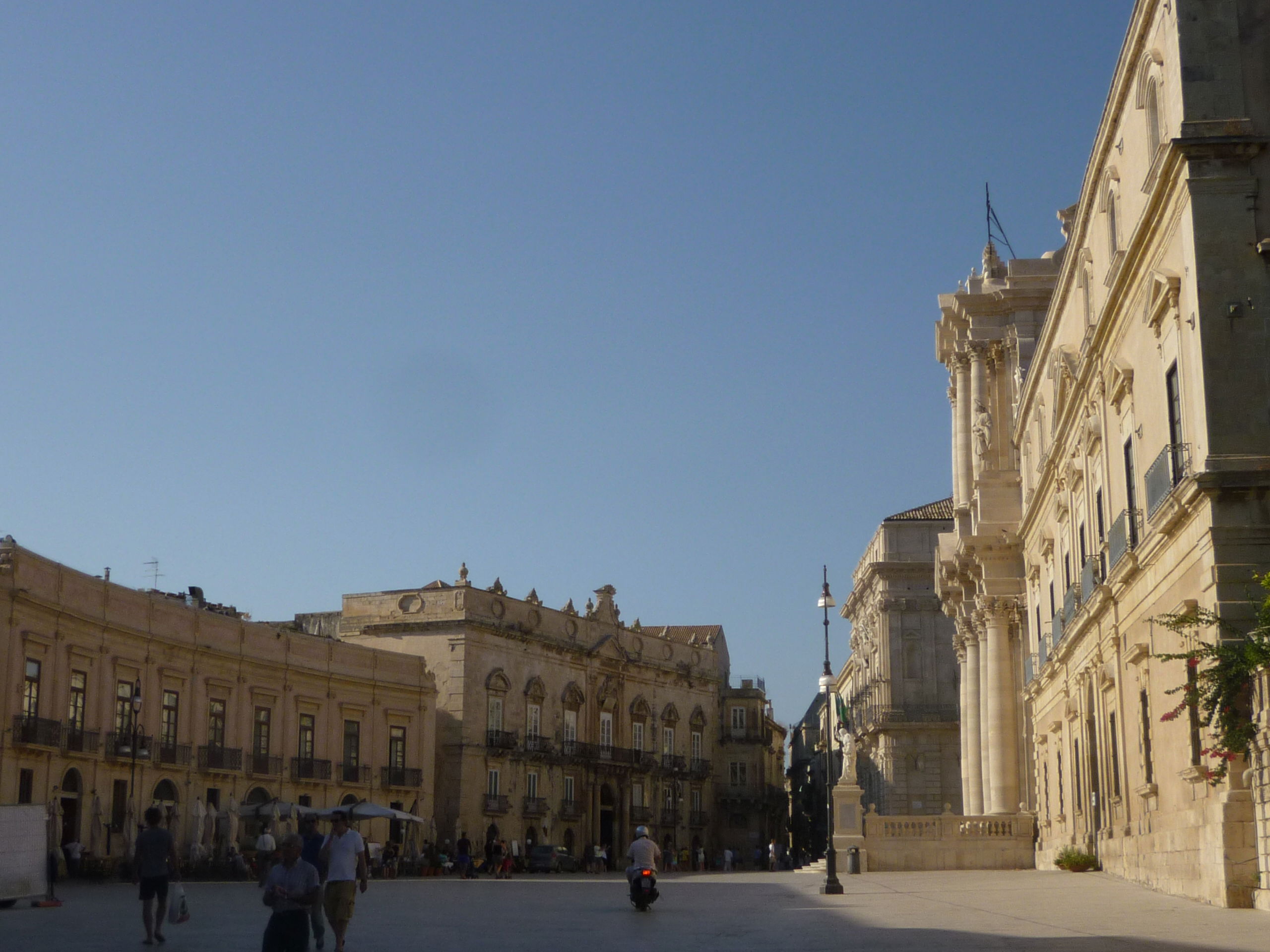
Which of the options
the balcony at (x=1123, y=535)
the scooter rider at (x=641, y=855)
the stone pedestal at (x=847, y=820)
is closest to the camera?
the balcony at (x=1123, y=535)

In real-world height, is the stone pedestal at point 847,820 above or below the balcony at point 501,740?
below

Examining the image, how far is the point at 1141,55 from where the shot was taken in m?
19.9

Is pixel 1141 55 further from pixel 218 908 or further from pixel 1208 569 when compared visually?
pixel 218 908

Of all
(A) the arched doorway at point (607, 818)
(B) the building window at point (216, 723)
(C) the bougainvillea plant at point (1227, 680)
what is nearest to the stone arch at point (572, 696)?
(A) the arched doorway at point (607, 818)

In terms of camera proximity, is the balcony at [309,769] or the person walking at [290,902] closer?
the person walking at [290,902]

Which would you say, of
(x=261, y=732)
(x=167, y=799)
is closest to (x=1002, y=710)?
(x=167, y=799)

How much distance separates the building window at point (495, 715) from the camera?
62031mm

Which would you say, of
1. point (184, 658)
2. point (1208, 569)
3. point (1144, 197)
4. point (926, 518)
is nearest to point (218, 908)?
point (1208, 569)

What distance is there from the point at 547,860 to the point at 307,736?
11.5 metres

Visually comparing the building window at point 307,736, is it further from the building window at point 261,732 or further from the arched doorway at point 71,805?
the arched doorway at point 71,805

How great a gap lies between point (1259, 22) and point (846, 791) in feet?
70.9

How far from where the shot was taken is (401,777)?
54.6 metres

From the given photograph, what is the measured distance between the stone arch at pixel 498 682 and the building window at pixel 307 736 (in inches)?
464

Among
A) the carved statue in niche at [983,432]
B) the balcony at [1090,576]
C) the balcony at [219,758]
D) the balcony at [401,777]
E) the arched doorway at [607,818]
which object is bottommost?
the arched doorway at [607,818]
